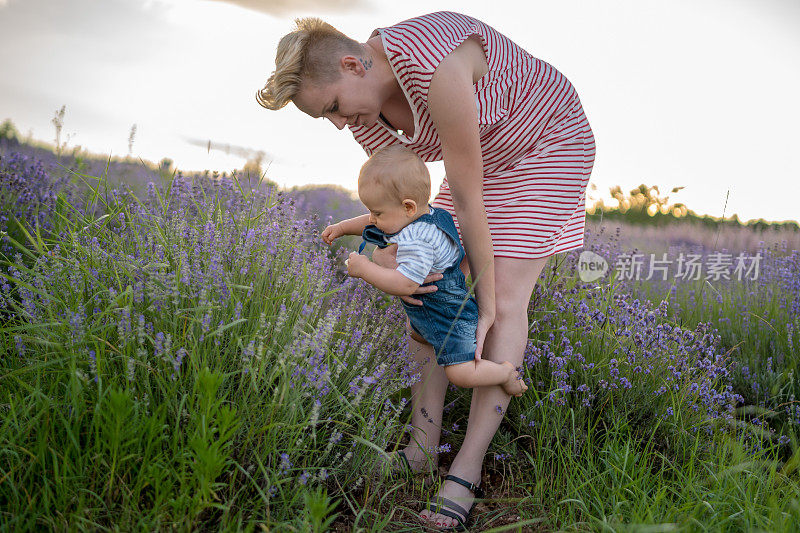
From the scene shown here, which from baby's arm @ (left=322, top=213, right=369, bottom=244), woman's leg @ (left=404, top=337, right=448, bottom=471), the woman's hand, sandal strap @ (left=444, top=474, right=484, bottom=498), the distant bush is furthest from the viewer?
the distant bush

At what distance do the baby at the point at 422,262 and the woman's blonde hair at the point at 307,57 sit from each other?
1.17 feet

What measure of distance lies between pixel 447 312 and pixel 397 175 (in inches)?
19.4

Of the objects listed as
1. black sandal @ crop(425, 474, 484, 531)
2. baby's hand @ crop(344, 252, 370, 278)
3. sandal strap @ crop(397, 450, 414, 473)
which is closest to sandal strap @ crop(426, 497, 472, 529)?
black sandal @ crop(425, 474, 484, 531)

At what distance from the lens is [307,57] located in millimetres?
2033

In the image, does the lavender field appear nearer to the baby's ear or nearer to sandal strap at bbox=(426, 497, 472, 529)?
sandal strap at bbox=(426, 497, 472, 529)

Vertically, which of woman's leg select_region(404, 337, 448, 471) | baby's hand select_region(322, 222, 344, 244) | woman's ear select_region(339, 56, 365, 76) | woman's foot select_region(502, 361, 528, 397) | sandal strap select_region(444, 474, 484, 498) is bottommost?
sandal strap select_region(444, 474, 484, 498)

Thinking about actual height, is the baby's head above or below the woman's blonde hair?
below

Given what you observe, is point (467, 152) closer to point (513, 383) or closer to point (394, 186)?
point (394, 186)

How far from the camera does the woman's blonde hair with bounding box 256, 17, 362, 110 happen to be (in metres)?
2.02

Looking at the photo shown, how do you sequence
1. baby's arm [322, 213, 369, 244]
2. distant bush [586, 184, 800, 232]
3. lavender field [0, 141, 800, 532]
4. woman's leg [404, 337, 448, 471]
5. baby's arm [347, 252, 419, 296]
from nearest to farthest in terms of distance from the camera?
lavender field [0, 141, 800, 532], baby's arm [347, 252, 419, 296], woman's leg [404, 337, 448, 471], baby's arm [322, 213, 369, 244], distant bush [586, 184, 800, 232]

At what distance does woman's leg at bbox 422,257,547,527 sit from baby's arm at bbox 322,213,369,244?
1.85 feet

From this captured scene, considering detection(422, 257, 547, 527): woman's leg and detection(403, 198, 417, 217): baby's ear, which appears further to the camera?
detection(422, 257, 547, 527): woman's leg

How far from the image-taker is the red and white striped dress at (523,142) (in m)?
2.14

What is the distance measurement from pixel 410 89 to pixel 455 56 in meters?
0.19
